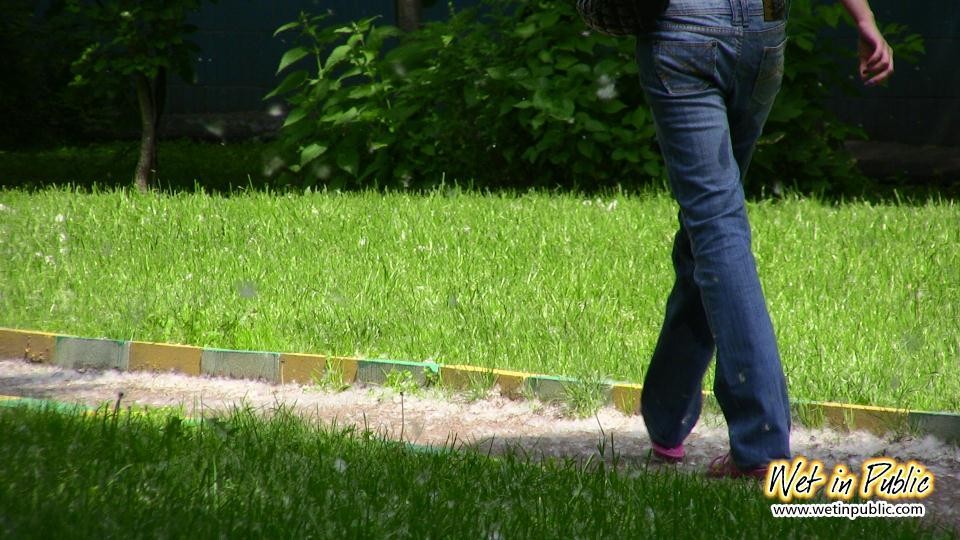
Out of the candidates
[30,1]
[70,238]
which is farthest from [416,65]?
[30,1]

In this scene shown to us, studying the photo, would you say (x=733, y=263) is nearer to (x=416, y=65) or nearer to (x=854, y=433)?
(x=854, y=433)

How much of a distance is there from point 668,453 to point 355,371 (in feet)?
5.75

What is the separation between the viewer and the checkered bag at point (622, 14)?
11.4ft

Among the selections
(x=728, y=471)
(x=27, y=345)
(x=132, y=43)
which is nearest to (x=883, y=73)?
(x=728, y=471)

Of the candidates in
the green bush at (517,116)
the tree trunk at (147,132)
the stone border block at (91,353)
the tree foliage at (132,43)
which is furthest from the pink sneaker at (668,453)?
the tree trunk at (147,132)

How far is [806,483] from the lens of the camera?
3.53 meters

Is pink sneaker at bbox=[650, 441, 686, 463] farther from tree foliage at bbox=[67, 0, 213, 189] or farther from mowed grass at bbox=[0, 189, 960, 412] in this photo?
tree foliage at bbox=[67, 0, 213, 189]

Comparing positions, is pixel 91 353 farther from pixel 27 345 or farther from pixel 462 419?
pixel 462 419

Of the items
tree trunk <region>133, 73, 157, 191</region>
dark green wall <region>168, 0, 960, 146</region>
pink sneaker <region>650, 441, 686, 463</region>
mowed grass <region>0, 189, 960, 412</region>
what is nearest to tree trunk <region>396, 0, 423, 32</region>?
dark green wall <region>168, 0, 960, 146</region>

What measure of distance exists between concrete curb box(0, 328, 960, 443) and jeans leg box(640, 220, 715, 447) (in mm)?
838

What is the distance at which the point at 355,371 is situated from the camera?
541cm

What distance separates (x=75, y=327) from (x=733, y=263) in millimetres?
3637

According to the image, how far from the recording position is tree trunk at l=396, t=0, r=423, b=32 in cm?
1245

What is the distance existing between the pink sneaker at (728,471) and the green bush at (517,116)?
20.6 ft
